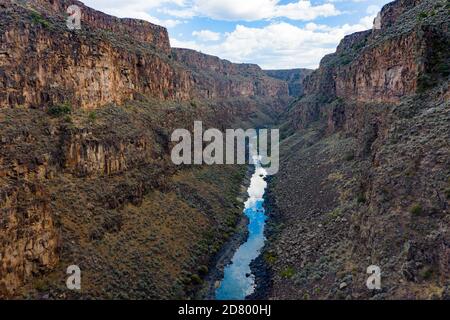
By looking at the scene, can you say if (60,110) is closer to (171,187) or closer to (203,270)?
(171,187)

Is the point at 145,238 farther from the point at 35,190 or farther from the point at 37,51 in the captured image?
the point at 37,51

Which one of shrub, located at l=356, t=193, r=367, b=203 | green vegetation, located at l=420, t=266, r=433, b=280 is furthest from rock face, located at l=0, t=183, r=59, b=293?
shrub, located at l=356, t=193, r=367, b=203

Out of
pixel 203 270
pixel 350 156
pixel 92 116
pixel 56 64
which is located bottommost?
pixel 203 270

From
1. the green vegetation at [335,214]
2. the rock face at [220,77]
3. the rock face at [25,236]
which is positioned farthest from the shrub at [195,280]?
the rock face at [220,77]

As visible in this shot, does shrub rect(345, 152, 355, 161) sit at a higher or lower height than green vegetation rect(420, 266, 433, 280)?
higher

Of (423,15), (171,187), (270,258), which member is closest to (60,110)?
(171,187)

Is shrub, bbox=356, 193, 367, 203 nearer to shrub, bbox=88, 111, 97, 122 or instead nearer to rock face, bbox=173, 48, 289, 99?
shrub, bbox=88, 111, 97, 122

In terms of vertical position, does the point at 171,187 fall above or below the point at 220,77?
below
